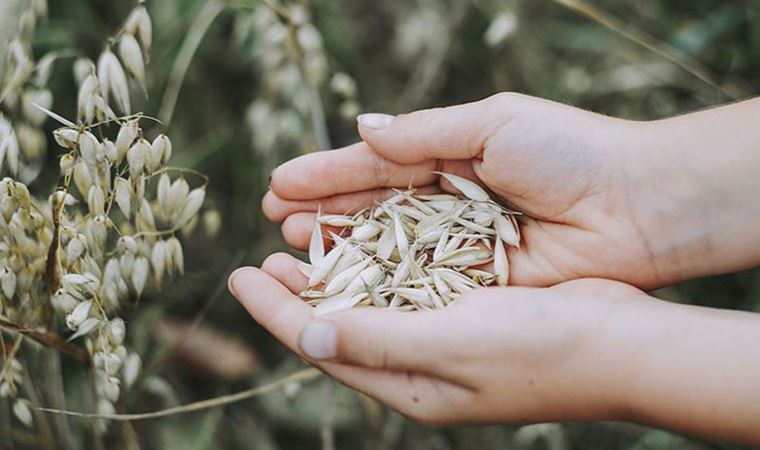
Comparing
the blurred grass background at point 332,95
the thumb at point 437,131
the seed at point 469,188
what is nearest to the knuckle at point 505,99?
the thumb at point 437,131

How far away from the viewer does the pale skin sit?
0.94m

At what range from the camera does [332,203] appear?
1311 millimetres

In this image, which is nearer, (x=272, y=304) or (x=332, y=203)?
(x=272, y=304)

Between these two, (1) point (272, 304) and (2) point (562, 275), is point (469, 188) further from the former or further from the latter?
(1) point (272, 304)

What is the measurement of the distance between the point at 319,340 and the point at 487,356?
0.63ft

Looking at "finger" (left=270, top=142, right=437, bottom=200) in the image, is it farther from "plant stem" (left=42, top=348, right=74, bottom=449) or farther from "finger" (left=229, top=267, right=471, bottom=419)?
"plant stem" (left=42, top=348, right=74, bottom=449)

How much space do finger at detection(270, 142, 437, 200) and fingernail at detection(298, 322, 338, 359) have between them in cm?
37

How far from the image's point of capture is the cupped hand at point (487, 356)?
940 millimetres

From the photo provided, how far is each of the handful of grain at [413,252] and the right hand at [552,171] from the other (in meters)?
0.04

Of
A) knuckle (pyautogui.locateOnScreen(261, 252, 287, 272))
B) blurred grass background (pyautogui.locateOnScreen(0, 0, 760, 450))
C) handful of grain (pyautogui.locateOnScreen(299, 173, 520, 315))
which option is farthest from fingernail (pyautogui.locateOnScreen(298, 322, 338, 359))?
blurred grass background (pyautogui.locateOnScreen(0, 0, 760, 450))

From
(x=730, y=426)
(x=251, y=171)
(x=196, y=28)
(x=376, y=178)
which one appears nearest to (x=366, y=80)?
(x=251, y=171)

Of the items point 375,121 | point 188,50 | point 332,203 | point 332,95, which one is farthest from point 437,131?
point 332,95

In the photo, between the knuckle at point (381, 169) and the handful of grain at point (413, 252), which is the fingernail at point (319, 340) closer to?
the handful of grain at point (413, 252)

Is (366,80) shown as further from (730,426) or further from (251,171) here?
(730,426)
